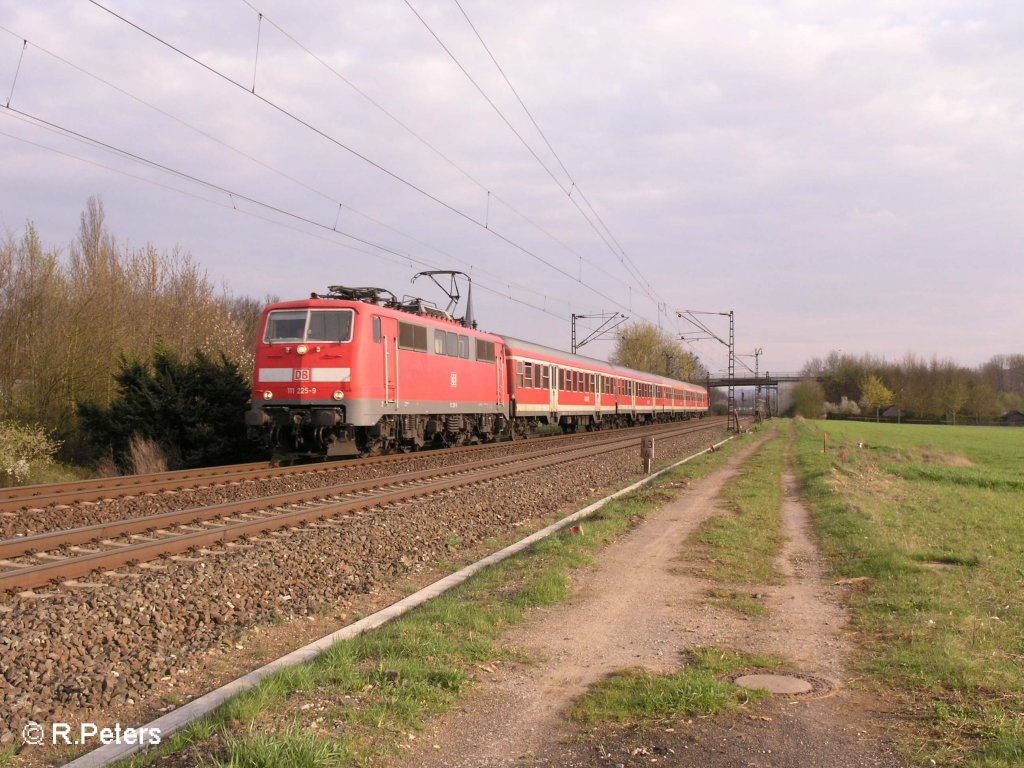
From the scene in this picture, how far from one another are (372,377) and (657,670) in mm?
12811

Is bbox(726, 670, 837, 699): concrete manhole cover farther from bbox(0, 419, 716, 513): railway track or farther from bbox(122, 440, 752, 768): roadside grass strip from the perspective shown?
bbox(0, 419, 716, 513): railway track

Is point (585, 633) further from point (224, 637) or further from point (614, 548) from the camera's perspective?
point (614, 548)

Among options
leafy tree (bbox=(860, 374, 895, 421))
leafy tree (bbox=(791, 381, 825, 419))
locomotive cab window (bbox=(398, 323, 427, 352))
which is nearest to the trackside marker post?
locomotive cab window (bbox=(398, 323, 427, 352))

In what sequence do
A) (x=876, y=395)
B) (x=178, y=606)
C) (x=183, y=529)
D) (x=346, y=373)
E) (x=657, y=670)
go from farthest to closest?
1. (x=876, y=395)
2. (x=346, y=373)
3. (x=183, y=529)
4. (x=178, y=606)
5. (x=657, y=670)

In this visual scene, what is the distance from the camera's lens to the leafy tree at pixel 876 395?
3907 inches

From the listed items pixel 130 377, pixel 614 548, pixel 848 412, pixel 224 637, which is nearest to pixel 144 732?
pixel 224 637

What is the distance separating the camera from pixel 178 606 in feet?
21.8

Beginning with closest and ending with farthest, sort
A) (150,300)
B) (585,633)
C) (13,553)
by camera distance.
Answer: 1. (585,633)
2. (13,553)
3. (150,300)

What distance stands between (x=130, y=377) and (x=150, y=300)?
730cm

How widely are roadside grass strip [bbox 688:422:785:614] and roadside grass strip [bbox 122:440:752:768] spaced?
5.22 feet

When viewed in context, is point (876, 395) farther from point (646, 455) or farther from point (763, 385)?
point (646, 455)

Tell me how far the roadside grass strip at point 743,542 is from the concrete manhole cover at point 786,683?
166 cm

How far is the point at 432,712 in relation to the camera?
431 centimetres

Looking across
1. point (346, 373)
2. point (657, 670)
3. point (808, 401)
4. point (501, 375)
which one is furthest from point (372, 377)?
point (808, 401)
